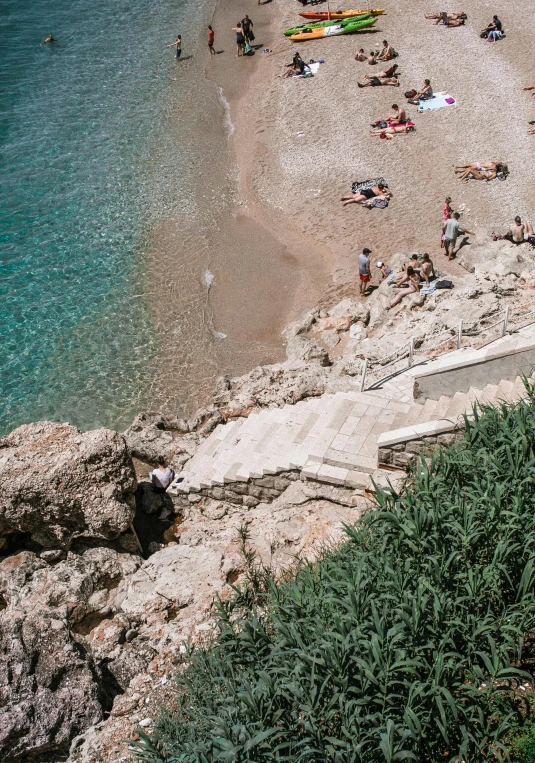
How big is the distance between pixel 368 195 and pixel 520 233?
5.77 metres

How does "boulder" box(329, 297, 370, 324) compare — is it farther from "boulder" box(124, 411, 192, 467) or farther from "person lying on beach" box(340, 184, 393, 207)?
"boulder" box(124, 411, 192, 467)

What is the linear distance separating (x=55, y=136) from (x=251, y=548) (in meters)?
24.4

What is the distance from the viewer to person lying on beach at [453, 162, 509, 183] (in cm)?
2191

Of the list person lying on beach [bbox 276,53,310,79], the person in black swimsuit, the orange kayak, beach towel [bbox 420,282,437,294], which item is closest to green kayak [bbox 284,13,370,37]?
the orange kayak

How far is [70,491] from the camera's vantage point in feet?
37.4

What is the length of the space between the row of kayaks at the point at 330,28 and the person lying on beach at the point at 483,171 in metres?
15.4

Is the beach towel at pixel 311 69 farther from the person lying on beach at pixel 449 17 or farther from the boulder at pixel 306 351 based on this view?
the boulder at pixel 306 351

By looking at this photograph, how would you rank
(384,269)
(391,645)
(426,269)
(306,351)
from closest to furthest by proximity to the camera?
(391,645) < (306,351) < (426,269) < (384,269)

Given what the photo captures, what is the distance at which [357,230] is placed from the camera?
838 inches

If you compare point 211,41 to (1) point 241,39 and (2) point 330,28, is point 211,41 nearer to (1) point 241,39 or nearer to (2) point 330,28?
(1) point 241,39

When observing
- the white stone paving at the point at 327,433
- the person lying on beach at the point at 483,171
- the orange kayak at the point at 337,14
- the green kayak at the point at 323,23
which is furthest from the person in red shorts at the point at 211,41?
the white stone paving at the point at 327,433

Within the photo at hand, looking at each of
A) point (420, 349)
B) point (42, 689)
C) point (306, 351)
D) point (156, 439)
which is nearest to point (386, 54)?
point (306, 351)

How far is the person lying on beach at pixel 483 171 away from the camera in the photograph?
21.9 meters

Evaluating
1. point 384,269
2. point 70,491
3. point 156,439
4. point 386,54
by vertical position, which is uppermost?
point 386,54
